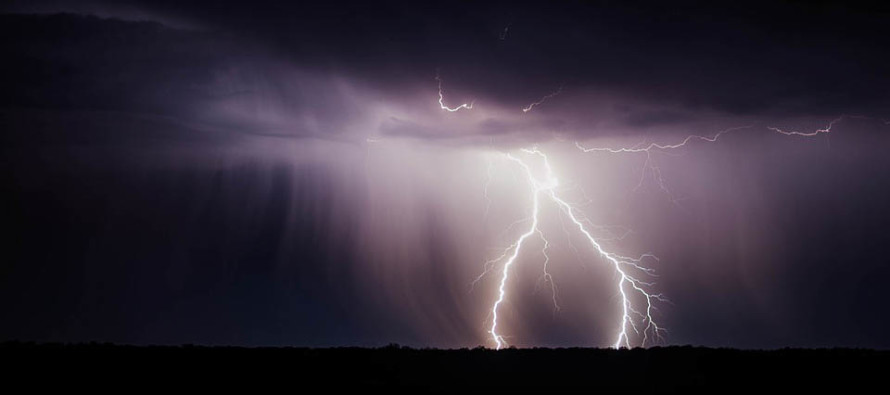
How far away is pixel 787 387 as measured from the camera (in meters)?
8.56

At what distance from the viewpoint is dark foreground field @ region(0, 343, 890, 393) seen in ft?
28.0

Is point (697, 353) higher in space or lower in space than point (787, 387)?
higher

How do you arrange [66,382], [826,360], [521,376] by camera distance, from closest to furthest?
[66,382] → [521,376] → [826,360]

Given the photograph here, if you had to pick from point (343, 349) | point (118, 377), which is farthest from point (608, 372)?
point (118, 377)

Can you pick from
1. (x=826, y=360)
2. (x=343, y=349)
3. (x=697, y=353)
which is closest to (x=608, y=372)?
(x=697, y=353)

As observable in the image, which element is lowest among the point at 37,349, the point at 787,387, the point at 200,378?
the point at 787,387

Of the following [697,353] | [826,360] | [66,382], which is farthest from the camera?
[697,353]

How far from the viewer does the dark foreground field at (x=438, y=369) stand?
336 inches

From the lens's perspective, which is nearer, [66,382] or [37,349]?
[66,382]

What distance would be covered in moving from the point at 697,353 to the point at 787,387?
7.32 ft

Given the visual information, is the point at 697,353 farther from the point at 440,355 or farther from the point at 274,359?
the point at 274,359

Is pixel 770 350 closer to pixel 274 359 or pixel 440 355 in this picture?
pixel 440 355

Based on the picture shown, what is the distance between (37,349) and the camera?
9.87 metres

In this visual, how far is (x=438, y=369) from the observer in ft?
31.5
